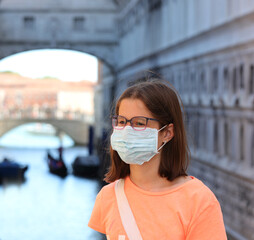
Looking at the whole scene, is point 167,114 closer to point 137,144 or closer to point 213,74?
point 137,144

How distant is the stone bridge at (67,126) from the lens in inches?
1478

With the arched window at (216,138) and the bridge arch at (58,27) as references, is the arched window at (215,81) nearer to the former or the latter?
the arched window at (216,138)

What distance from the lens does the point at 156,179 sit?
1904 millimetres

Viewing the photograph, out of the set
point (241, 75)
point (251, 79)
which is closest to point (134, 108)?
point (251, 79)

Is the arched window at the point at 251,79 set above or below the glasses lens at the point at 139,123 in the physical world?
above

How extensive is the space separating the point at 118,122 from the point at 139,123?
0.09 metres

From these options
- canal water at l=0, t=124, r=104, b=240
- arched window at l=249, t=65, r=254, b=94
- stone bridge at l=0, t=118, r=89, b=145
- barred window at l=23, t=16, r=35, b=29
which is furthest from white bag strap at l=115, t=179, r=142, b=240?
stone bridge at l=0, t=118, r=89, b=145

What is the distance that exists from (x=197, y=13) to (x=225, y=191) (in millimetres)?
3865

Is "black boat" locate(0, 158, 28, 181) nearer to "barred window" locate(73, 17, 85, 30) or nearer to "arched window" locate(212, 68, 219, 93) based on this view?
"barred window" locate(73, 17, 85, 30)

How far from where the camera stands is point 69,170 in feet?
83.0

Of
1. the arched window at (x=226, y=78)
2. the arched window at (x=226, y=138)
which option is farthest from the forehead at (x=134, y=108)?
the arched window at (x=226, y=138)

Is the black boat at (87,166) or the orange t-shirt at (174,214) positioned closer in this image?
the orange t-shirt at (174,214)

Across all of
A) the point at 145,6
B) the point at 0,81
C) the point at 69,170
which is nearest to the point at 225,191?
the point at 145,6

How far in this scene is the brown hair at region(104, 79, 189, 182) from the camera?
1.86m
